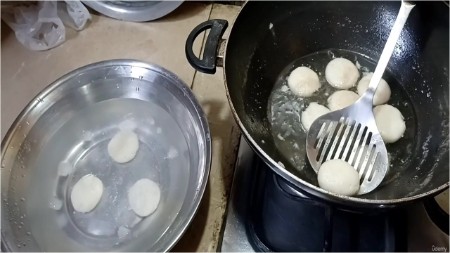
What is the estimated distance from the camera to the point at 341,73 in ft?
2.52

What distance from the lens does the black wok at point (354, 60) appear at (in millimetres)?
672

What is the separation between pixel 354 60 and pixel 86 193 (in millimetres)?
495

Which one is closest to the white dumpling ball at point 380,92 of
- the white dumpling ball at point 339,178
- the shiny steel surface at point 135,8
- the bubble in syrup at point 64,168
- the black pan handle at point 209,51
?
the white dumpling ball at point 339,178

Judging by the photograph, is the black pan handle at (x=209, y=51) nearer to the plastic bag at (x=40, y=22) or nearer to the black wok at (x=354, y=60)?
the black wok at (x=354, y=60)

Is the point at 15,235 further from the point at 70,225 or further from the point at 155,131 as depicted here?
the point at 155,131

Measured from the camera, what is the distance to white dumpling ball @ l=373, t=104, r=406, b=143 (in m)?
0.72

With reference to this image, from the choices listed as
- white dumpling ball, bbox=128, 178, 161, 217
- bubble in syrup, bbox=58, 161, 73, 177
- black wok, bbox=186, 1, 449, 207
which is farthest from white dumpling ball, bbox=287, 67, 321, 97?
bubble in syrup, bbox=58, 161, 73, 177

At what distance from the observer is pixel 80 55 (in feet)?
2.96

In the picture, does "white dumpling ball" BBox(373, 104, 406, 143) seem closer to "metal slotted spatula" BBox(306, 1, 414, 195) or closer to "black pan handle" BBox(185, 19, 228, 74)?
"metal slotted spatula" BBox(306, 1, 414, 195)

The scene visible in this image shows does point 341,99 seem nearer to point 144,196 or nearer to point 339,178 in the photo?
point 339,178

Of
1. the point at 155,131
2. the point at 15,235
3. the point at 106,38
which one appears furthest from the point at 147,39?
the point at 15,235

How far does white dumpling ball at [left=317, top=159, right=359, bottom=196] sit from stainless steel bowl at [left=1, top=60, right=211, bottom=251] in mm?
164

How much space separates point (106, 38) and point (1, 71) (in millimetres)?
204

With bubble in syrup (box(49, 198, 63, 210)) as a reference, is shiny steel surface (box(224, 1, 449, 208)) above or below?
above
